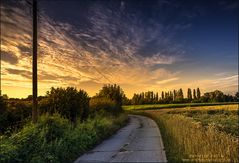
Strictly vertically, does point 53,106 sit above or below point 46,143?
above

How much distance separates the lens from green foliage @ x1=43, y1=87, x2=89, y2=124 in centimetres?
2341

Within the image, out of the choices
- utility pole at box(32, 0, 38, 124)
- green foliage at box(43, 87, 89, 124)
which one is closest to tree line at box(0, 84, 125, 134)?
green foliage at box(43, 87, 89, 124)

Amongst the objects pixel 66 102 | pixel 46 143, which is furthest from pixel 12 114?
pixel 46 143

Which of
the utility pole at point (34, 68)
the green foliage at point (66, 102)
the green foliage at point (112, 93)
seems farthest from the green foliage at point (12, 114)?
the green foliage at point (112, 93)

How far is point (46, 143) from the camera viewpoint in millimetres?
14055

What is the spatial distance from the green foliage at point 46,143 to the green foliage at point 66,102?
15.2 ft

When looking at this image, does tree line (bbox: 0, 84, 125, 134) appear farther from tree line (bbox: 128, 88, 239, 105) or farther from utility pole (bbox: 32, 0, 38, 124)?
tree line (bbox: 128, 88, 239, 105)

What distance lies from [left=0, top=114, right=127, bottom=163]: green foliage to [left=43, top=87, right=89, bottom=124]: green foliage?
183 inches

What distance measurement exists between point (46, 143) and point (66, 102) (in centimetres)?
1001

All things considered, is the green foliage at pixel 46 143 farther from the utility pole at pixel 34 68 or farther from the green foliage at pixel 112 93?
the green foliage at pixel 112 93

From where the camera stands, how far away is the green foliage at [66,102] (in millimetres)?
23406

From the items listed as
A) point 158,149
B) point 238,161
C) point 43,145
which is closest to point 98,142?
point 158,149

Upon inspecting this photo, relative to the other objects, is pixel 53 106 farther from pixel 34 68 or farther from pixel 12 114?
pixel 34 68

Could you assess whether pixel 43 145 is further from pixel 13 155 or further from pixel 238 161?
pixel 238 161
